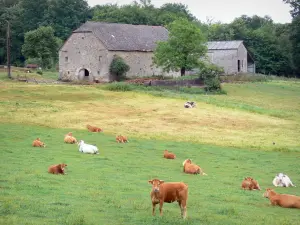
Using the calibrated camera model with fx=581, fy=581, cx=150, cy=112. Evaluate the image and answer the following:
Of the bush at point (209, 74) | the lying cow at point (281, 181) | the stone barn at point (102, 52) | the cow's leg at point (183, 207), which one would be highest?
the stone barn at point (102, 52)

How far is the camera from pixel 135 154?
28.2m

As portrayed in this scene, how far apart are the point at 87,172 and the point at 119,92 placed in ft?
129

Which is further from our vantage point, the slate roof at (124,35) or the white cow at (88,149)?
the slate roof at (124,35)

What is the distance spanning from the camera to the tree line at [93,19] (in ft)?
338

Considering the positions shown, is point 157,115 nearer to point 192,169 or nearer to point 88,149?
point 88,149

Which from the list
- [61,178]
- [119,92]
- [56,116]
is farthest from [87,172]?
[119,92]

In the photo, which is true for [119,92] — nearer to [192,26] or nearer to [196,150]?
[192,26]

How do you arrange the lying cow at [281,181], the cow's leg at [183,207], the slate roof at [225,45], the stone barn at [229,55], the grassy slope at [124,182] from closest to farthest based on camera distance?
1. the cow's leg at [183,207]
2. the grassy slope at [124,182]
3. the lying cow at [281,181]
4. the stone barn at [229,55]
5. the slate roof at [225,45]

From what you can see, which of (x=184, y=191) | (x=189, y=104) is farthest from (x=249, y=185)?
(x=189, y=104)

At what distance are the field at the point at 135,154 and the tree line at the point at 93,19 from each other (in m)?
42.5

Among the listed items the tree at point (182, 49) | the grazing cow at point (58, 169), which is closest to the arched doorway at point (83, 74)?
the tree at point (182, 49)

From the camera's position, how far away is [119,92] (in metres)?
61.2

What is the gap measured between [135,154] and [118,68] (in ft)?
159

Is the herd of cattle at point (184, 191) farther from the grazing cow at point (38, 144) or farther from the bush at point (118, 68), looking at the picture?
the bush at point (118, 68)
